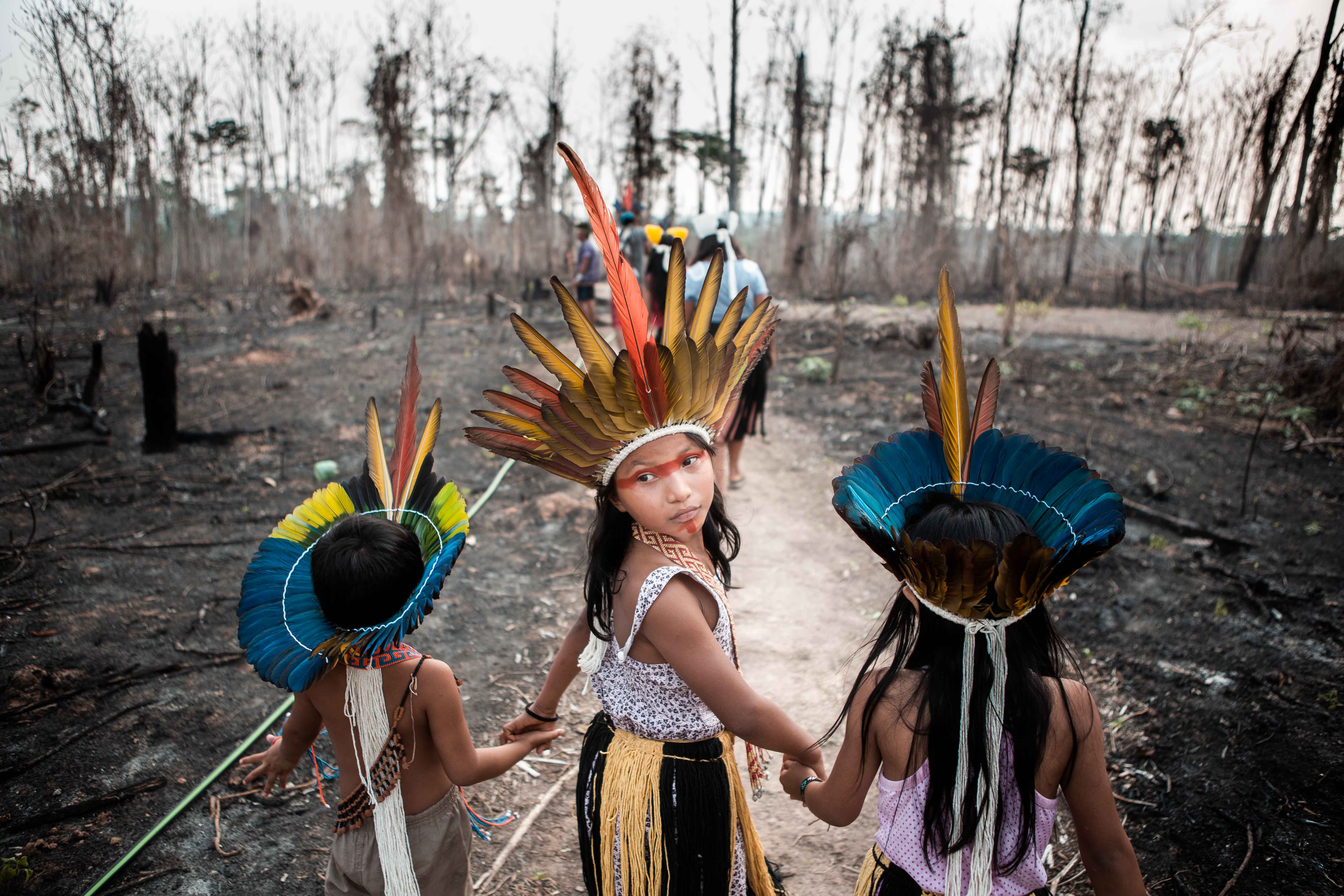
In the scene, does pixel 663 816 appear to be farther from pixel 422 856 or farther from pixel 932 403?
pixel 932 403

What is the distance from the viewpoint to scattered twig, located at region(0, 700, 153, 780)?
2.52 m

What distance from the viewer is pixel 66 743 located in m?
2.69

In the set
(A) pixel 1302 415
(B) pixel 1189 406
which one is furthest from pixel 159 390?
(A) pixel 1302 415

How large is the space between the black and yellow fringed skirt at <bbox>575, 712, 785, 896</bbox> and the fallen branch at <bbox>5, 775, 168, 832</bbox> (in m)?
1.98

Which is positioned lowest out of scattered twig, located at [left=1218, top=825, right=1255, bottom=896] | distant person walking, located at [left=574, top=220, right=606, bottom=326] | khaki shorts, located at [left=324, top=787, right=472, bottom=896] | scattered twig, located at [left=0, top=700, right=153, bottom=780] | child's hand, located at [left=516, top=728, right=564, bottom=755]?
scattered twig, located at [left=0, top=700, right=153, bottom=780]

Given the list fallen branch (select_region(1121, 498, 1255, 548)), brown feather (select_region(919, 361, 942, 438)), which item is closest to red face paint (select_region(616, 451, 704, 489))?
brown feather (select_region(919, 361, 942, 438))

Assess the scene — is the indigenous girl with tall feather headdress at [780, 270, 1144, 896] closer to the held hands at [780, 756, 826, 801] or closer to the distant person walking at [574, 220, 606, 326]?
the held hands at [780, 756, 826, 801]

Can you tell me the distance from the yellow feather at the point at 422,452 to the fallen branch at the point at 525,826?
1094 millimetres

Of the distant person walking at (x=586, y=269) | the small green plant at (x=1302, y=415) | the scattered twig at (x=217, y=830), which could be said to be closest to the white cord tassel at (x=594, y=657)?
the scattered twig at (x=217, y=830)

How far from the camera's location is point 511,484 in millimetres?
5949

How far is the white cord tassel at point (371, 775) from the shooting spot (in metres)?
1.47

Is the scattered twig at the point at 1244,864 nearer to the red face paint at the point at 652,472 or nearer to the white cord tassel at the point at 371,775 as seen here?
the red face paint at the point at 652,472

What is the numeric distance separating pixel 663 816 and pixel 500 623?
2.62m

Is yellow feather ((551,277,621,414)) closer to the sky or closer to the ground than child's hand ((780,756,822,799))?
closer to the sky
